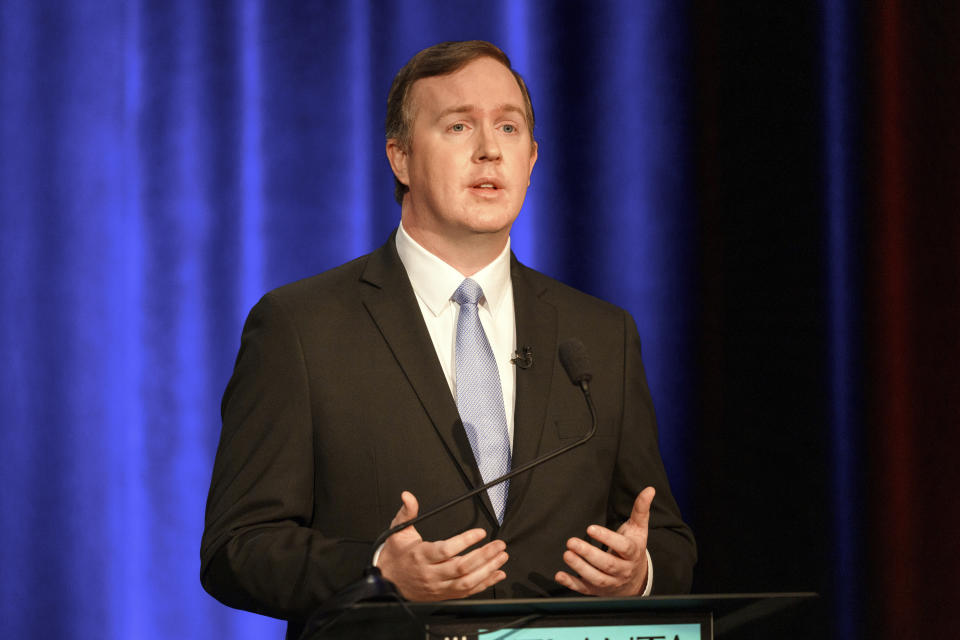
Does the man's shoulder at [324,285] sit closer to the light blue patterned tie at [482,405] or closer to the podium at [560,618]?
the light blue patterned tie at [482,405]

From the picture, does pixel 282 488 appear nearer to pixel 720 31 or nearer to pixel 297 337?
pixel 297 337

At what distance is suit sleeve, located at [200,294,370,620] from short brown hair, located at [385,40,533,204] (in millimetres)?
439

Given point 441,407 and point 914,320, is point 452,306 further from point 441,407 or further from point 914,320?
point 914,320

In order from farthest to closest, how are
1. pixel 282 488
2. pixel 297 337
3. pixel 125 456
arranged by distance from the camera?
pixel 125 456 → pixel 297 337 → pixel 282 488

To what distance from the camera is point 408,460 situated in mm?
1782

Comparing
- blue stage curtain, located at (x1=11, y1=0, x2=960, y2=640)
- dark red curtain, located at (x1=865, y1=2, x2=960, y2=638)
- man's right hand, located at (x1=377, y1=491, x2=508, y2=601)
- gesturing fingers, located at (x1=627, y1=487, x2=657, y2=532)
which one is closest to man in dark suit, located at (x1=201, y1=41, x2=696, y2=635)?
gesturing fingers, located at (x1=627, y1=487, x2=657, y2=532)

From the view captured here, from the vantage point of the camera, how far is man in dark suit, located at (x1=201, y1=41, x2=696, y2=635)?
5.52 feet

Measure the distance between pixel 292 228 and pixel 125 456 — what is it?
0.74 meters

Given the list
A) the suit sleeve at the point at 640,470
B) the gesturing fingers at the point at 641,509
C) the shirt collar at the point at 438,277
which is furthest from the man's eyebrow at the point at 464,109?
the gesturing fingers at the point at 641,509

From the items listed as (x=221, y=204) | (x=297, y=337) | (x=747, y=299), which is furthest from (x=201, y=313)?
(x=747, y=299)

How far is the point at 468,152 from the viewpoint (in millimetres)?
1960

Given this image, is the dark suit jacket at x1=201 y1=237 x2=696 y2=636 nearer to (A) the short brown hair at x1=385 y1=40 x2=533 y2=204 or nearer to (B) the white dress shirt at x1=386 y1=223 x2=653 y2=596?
(B) the white dress shirt at x1=386 y1=223 x2=653 y2=596

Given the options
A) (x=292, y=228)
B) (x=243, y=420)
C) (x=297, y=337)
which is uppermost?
(x=292, y=228)

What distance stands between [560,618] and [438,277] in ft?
2.80
